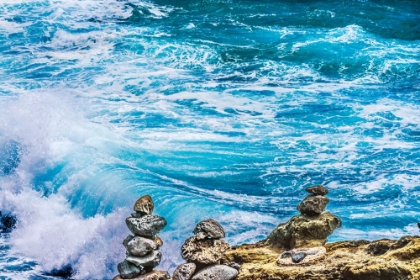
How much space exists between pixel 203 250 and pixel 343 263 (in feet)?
4.60

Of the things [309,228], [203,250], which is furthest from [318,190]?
[203,250]

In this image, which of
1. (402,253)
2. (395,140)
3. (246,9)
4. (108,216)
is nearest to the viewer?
(402,253)

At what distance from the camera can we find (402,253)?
5.45m

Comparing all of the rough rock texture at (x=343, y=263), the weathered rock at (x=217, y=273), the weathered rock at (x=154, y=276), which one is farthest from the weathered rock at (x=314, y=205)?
the weathered rock at (x=154, y=276)

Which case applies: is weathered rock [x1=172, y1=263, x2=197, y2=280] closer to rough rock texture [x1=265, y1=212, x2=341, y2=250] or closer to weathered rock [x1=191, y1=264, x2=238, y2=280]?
weathered rock [x1=191, y1=264, x2=238, y2=280]

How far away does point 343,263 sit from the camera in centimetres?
575

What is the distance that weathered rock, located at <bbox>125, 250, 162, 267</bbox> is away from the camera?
672 cm

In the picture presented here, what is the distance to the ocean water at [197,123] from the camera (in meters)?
11.3

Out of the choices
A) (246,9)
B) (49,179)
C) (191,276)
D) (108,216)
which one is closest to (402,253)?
(191,276)

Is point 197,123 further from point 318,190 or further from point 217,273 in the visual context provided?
point 217,273

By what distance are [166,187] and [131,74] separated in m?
7.92

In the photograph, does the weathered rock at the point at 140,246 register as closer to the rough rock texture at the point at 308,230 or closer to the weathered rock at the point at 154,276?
the weathered rock at the point at 154,276

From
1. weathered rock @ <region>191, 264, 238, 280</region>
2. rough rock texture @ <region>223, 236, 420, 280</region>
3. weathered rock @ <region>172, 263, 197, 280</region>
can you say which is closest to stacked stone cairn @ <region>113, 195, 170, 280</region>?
weathered rock @ <region>172, 263, 197, 280</region>

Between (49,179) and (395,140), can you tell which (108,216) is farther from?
(395,140)
